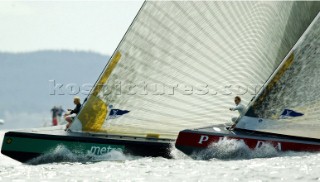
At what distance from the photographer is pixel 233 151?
53.5 ft

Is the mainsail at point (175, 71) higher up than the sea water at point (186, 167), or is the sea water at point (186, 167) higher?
the mainsail at point (175, 71)

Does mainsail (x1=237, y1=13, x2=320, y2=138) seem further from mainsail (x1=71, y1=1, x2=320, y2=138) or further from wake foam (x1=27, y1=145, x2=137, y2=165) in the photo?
wake foam (x1=27, y1=145, x2=137, y2=165)

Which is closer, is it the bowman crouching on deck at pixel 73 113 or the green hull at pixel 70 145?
the green hull at pixel 70 145

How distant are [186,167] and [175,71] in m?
3.69

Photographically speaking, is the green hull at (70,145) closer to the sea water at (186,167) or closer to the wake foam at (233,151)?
the sea water at (186,167)

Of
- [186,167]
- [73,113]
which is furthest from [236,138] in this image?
[73,113]

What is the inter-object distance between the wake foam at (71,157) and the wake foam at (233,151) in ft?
5.28

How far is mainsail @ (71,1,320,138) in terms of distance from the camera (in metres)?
17.8

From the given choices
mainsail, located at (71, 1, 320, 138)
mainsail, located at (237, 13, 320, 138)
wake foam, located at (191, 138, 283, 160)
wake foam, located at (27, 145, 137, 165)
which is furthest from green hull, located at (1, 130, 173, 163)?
mainsail, located at (237, 13, 320, 138)

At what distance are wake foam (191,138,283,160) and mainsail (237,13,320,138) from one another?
25.8 inches

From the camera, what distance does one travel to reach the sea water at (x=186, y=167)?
532 inches

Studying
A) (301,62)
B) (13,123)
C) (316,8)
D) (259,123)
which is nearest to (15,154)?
(259,123)

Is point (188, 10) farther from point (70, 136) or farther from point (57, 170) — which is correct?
point (57, 170)

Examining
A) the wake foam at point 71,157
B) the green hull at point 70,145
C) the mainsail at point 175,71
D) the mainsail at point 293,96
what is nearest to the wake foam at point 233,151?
the mainsail at point 293,96
